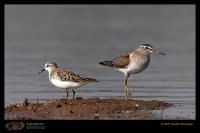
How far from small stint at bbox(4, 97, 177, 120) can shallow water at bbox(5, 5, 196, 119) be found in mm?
943

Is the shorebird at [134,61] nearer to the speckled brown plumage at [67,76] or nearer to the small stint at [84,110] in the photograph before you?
the small stint at [84,110]

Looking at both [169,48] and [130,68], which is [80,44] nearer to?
[169,48]

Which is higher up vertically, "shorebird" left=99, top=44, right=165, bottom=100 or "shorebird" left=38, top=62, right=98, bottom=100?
"shorebird" left=99, top=44, right=165, bottom=100

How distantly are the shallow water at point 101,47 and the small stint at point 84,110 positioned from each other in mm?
943

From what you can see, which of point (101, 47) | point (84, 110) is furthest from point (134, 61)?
point (101, 47)

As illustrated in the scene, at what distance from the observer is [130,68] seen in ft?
54.7

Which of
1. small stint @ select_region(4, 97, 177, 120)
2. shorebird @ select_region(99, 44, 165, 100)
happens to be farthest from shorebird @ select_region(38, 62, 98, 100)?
shorebird @ select_region(99, 44, 165, 100)

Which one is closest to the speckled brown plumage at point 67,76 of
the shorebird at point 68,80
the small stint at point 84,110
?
the shorebird at point 68,80

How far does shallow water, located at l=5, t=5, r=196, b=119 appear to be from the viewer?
18781mm

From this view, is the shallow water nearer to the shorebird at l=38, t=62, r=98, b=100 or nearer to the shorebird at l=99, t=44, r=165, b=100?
the shorebird at l=99, t=44, r=165, b=100

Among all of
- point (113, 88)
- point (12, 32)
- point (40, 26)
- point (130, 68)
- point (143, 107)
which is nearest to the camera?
point (143, 107)

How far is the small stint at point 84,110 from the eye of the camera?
1338 cm

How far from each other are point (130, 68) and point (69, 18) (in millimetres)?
38174
